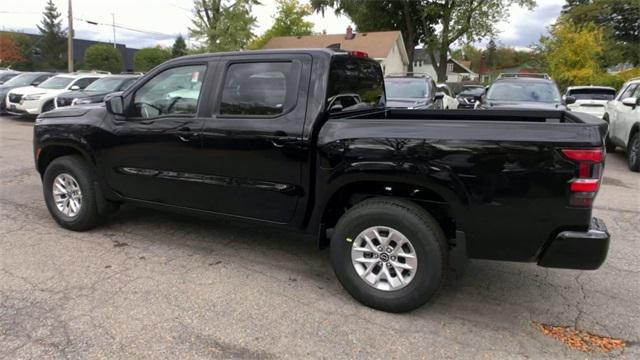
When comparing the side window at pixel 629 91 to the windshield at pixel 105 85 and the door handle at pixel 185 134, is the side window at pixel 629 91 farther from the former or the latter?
the windshield at pixel 105 85

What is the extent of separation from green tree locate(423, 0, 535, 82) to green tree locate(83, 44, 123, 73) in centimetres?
2878

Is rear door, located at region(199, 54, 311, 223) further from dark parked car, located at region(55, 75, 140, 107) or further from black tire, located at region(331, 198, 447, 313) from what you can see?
dark parked car, located at region(55, 75, 140, 107)

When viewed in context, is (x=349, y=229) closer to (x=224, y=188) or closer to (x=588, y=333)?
(x=224, y=188)

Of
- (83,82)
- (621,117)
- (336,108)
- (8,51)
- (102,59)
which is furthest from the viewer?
(8,51)

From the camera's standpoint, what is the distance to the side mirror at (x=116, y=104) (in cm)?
459

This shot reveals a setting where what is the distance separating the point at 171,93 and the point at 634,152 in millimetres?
8536

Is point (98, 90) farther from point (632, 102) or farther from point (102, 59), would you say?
point (102, 59)

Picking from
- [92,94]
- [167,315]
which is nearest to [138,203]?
[167,315]

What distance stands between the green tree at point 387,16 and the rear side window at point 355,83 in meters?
33.4

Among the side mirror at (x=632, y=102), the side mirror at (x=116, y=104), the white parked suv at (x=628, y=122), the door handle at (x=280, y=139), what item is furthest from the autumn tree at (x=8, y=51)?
the door handle at (x=280, y=139)

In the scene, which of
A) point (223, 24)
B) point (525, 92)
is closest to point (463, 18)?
point (223, 24)

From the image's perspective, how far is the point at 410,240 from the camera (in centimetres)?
338

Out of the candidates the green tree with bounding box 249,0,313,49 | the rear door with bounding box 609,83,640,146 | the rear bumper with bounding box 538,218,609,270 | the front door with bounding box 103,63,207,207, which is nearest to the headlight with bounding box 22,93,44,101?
the front door with bounding box 103,63,207,207

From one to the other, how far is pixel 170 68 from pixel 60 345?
2.52m
